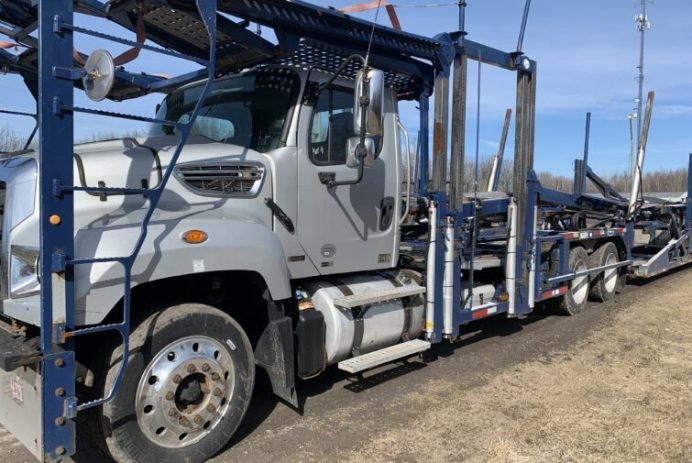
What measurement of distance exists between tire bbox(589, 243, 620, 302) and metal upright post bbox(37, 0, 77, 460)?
757cm

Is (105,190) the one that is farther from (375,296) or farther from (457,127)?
(457,127)

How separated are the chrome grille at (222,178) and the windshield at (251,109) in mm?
323

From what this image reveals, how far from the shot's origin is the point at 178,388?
3420 millimetres

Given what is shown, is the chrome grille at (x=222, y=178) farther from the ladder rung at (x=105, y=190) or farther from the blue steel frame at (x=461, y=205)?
the blue steel frame at (x=461, y=205)

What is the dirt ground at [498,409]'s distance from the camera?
3.80m

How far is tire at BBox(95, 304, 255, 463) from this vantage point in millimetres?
3162

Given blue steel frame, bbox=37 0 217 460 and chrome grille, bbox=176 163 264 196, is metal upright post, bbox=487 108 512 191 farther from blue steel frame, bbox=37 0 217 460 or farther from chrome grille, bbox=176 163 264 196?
blue steel frame, bbox=37 0 217 460

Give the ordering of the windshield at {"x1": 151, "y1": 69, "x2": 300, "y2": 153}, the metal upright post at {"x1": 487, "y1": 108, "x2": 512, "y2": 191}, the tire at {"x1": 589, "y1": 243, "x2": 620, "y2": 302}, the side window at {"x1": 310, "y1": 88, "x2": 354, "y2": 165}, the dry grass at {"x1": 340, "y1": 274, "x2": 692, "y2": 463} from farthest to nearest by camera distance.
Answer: the metal upright post at {"x1": 487, "y1": 108, "x2": 512, "y2": 191} → the tire at {"x1": 589, "y1": 243, "x2": 620, "y2": 302} → the side window at {"x1": 310, "y1": 88, "x2": 354, "y2": 165} → the windshield at {"x1": 151, "y1": 69, "x2": 300, "y2": 153} → the dry grass at {"x1": 340, "y1": 274, "x2": 692, "y2": 463}

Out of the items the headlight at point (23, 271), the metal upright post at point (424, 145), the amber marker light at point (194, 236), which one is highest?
the metal upright post at point (424, 145)

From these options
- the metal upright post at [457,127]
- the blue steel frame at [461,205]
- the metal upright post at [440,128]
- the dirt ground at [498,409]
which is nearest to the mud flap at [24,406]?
the dirt ground at [498,409]

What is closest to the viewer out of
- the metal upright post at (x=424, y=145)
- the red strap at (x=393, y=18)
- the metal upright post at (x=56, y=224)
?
the metal upright post at (x=56, y=224)

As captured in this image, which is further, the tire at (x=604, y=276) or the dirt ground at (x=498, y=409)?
the tire at (x=604, y=276)

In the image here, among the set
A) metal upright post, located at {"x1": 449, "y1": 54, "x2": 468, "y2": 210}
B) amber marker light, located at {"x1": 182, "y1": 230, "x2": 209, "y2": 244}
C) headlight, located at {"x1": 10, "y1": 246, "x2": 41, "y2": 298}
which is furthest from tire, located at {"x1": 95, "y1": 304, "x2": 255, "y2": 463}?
metal upright post, located at {"x1": 449, "y1": 54, "x2": 468, "y2": 210}

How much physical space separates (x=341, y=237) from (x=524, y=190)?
281cm
